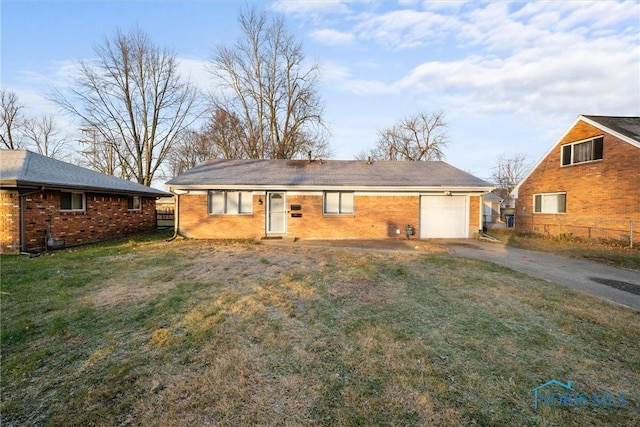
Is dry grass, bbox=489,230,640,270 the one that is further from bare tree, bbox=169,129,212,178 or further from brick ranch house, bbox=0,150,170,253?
bare tree, bbox=169,129,212,178

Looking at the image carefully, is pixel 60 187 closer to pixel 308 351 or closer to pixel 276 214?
pixel 276 214

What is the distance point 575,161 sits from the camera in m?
15.1

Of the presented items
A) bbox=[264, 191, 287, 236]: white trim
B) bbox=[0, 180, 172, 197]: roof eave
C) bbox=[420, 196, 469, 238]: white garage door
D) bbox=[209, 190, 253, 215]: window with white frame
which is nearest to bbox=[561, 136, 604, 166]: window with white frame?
bbox=[420, 196, 469, 238]: white garage door

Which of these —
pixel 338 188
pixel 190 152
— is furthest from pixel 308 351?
pixel 190 152

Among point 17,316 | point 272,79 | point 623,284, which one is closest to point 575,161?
point 623,284

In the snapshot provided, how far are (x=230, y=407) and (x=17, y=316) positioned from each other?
13.8ft

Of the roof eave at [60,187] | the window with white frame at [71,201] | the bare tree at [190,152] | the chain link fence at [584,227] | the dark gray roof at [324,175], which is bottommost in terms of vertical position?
the chain link fence at [584,227]

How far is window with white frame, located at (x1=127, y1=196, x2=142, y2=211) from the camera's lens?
598 inches

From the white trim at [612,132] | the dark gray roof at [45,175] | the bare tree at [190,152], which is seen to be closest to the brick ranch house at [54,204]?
the dark gray roof at [45,175]

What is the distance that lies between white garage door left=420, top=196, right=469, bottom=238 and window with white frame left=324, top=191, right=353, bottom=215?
3514 millimetres

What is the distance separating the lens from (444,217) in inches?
551

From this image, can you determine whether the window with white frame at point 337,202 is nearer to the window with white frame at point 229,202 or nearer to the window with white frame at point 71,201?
the window with white frame at point 229,202

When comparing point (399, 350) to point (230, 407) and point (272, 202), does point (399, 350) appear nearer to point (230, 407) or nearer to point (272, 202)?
point (230, 407)

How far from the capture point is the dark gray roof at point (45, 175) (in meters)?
9.52
